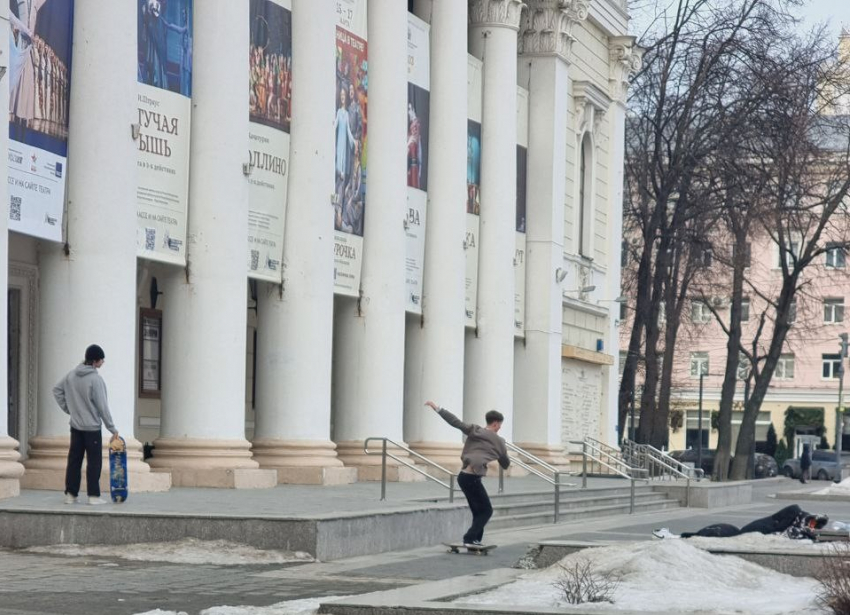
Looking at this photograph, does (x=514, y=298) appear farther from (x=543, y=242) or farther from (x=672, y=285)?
(x=672, y=285)

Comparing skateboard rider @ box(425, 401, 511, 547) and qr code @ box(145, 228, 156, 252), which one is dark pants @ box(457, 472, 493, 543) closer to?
skateboard rider @ box(425, 401, 511, 547)

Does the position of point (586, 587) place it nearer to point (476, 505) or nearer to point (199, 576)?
point (199, 576)

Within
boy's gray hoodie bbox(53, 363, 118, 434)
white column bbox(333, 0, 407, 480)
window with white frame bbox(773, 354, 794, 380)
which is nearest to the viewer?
boy's gray hoodie bbox(53, 363, 118, 434)

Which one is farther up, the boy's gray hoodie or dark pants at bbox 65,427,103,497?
the boy's gray hoodie

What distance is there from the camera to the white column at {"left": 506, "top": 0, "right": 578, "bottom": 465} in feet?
121

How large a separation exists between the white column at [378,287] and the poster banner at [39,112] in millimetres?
8827

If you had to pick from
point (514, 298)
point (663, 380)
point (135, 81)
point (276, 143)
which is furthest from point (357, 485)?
point (663, 380)

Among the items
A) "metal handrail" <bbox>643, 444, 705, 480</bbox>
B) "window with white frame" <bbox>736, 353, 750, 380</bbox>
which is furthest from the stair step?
"window with white frame" <bbox>736, 353, 750, 380</bbox>

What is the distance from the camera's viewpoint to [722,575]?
1357cm

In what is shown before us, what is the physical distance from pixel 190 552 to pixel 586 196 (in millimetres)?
26900

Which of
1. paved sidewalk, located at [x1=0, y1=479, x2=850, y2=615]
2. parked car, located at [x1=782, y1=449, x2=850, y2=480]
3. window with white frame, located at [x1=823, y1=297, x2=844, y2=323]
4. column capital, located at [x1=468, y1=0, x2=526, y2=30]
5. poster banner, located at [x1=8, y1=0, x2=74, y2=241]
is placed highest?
column capital, located at [x1=468, y1=0, x2=526, y2=30]

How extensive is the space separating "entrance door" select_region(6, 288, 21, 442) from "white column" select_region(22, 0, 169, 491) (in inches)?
84.7

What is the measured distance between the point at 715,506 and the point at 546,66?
994 centimetres

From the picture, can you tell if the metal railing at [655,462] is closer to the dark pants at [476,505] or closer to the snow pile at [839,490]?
the snow pile at [839,490]
